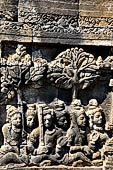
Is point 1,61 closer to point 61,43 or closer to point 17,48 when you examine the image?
point 17,48

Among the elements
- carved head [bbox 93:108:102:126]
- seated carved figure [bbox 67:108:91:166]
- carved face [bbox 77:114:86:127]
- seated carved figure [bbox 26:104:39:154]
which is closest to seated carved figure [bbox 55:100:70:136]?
seated carved figure [bbox 67:108:91:166]

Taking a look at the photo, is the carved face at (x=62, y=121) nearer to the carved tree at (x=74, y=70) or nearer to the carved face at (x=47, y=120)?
the carved face at (x=47, y=120)

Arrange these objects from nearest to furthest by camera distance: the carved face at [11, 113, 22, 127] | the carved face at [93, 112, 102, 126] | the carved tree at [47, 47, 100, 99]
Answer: the carved face at [11, 113, 22, 127] → the carved tree at [47, 47, 100, 99] → the carved face at [93, 112, 102, 126]

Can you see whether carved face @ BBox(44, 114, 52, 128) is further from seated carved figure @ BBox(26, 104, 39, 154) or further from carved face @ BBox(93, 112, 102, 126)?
carved face @ BBox(93, 112, 102, 126)

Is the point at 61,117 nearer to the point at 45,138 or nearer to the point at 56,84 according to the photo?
the point at 45,138

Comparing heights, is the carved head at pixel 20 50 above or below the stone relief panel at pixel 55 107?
above

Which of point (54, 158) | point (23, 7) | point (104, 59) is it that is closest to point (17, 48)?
point (23, 7)

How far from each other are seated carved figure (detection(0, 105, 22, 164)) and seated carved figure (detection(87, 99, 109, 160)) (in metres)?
1.23

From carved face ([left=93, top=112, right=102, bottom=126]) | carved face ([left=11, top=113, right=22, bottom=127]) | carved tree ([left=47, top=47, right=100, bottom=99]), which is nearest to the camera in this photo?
carved face ([left=11, top=113, right=22, bottom=127])

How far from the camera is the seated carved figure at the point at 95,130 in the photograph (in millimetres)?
6465

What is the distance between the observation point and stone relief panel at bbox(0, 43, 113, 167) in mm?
6219

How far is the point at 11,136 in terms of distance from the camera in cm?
622

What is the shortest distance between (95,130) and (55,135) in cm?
72

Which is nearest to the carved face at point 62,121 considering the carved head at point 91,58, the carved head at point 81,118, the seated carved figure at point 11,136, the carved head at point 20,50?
the carved head at point 81,118
